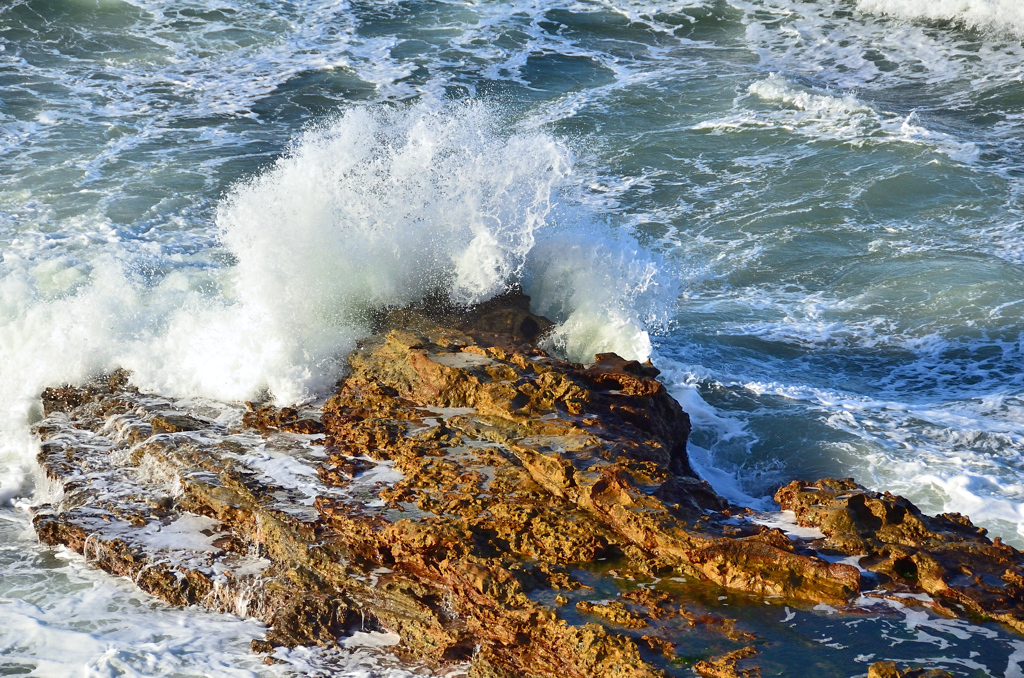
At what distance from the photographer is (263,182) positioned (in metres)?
7.80

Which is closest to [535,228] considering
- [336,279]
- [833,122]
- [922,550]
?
[336,279]

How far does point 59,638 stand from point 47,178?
28.0 ft

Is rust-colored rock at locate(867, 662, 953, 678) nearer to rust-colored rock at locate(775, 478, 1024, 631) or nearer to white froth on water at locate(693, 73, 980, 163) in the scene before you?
rust-colored rock at locate(775, 478, 1024, 631)

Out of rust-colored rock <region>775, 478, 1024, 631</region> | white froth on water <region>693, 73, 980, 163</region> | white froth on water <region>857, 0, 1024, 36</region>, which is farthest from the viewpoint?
white froth on water <region>857, 0, 1024, 36</region>

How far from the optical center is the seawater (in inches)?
257

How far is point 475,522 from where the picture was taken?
482cm

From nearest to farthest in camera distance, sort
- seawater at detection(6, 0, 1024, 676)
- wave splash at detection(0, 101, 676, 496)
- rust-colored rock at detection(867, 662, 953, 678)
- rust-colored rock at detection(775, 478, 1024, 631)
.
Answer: rust-colored rock at detection(867, 662, 953, 678) < rust-colored rock at detection(775, 478, 1024, 631) < seawater at detection(6, 0, 1024, 676) < wave splash at detection(0, 101, 676, 496)

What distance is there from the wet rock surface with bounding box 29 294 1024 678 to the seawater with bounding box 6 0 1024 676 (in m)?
0.28

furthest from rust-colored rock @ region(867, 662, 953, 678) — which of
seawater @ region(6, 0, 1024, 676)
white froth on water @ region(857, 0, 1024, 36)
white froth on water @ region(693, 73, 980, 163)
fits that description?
white froth on water @ region(857, 0, 1024, 36)

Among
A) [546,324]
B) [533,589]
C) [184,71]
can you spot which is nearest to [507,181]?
[546,324]

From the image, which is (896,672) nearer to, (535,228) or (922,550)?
(922,550)

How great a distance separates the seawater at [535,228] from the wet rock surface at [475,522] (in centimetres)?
28

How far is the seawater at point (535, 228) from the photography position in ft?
21.4

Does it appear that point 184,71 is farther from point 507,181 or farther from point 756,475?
point 756,475
